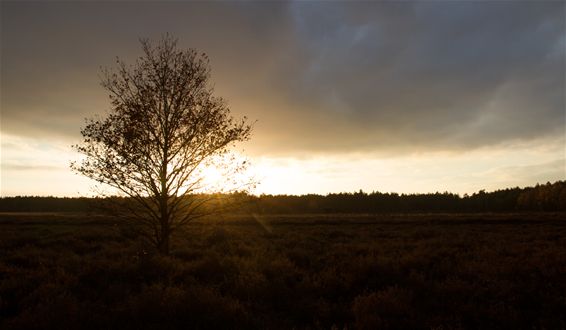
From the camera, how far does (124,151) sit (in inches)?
560

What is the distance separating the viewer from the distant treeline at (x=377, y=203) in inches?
6142

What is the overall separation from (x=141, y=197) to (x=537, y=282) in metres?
13.1

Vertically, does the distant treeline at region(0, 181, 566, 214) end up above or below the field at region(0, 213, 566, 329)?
above

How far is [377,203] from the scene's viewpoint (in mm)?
169750

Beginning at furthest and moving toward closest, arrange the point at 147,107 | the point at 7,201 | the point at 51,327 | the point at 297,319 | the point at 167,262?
1. the point at 7,201
2. the point at 147,107
3. the point at 167,262
4. the point at 297,319
5. the point at 51,327

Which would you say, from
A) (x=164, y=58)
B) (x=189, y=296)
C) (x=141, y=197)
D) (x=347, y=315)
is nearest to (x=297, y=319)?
(x=347, y=315)

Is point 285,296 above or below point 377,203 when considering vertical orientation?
below

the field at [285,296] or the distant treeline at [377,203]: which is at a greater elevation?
the distant treeline at [377,203]

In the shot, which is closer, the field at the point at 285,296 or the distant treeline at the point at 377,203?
the field at the point at 285,296

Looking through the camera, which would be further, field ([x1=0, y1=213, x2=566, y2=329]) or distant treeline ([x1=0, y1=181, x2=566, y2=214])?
distant treeline ([x1=0, y1=181, x2=566, y2=214])

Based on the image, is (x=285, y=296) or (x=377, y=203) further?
(x=377, y=203)

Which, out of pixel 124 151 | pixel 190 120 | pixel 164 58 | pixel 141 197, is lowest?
pixel 141 197

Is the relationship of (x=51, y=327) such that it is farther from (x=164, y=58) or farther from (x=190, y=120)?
(x=164, y=58)

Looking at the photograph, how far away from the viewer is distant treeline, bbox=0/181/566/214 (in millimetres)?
156000
